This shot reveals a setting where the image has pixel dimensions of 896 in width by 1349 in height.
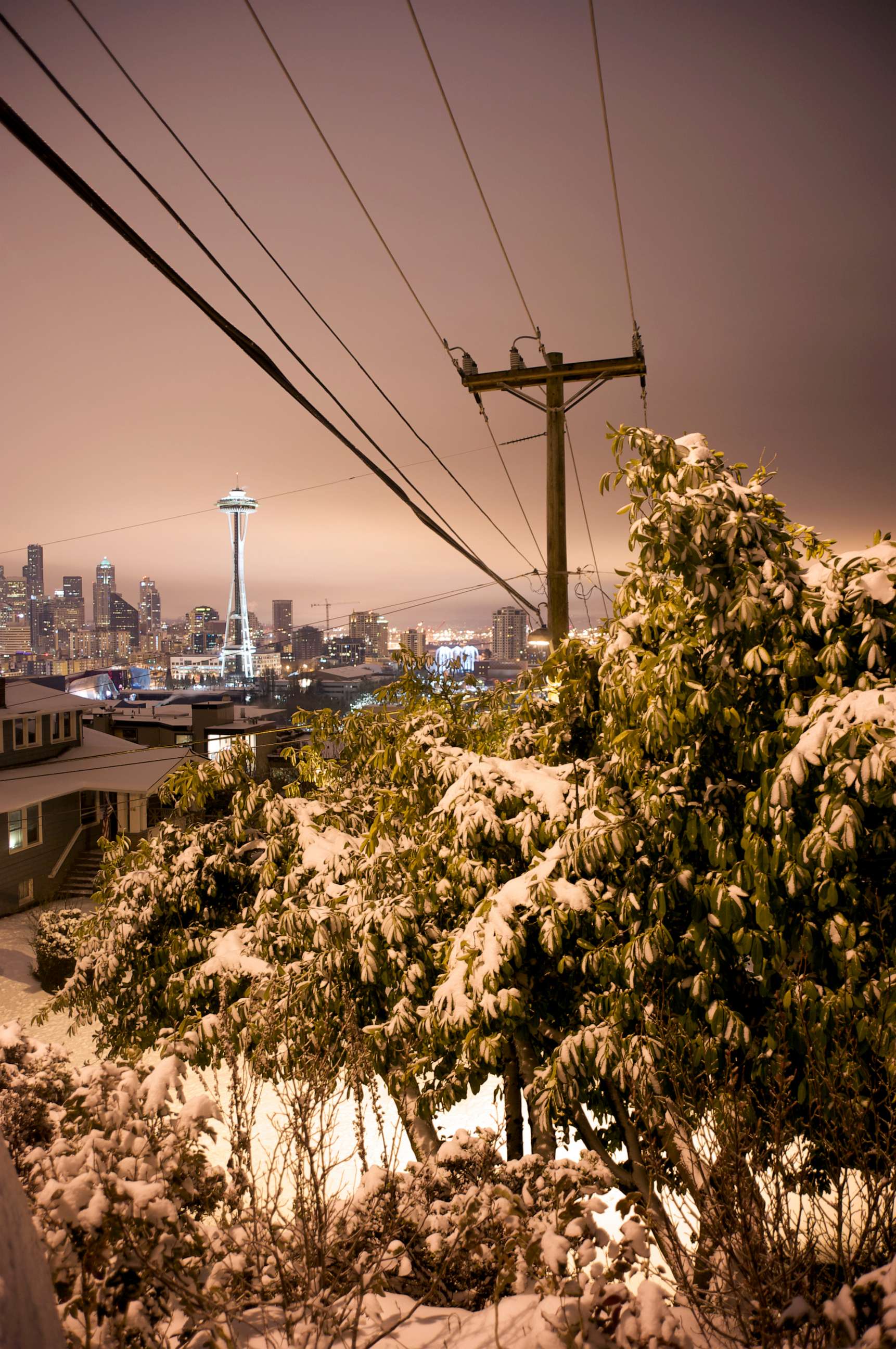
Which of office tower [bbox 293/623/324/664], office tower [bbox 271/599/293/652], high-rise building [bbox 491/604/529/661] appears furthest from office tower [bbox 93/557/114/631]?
high-rise building [bbox 491/604/529/661]

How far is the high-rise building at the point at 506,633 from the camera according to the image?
40969mm

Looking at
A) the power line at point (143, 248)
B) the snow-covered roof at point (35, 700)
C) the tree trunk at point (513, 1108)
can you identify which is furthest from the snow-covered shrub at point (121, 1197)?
the snow-covered roof at point (35, 700)

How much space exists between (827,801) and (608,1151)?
4042 millimetres

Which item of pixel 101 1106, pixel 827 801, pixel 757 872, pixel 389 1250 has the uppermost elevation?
pixel 827 801

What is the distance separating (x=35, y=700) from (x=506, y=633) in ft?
94.6

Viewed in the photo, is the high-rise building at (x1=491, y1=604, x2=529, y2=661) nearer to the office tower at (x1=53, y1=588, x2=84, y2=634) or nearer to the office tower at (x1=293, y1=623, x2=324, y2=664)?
the office tower at (x1=293, y1=623, x2=324, y2=664)

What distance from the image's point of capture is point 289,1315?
3607mm

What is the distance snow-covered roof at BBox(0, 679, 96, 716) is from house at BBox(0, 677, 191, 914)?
35 millimetres

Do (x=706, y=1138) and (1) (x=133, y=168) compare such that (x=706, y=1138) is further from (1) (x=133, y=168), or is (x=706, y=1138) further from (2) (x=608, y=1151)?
(1) (x=133, y=168)

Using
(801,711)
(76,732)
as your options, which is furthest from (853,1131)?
(76,732)

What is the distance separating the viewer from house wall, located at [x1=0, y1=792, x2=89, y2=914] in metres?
21.7

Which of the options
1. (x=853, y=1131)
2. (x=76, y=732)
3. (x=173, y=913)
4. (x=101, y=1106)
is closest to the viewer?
(x=853, y=1131)

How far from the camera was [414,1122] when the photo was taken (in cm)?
711

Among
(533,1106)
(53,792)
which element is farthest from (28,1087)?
(53,792)
